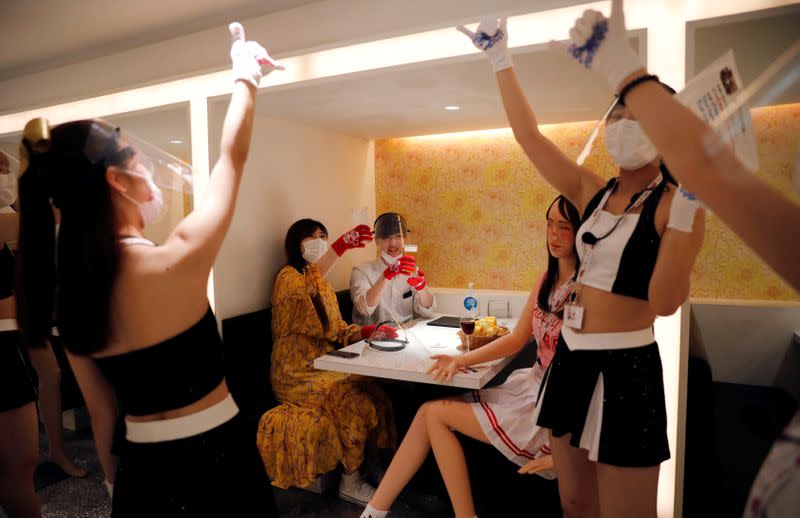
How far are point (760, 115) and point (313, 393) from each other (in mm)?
2076

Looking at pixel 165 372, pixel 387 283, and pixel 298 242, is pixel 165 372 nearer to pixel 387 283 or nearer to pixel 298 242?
pixel 298 242

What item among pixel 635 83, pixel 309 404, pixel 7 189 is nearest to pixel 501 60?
pixel 635 83

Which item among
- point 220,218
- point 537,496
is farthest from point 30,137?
point 537,496

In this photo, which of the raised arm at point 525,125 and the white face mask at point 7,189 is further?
the white face mask at point 7,189

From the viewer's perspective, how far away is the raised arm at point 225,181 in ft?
3.12

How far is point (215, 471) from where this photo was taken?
3.31 ft

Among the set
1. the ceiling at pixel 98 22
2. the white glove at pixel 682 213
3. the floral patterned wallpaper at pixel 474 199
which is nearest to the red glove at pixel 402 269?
the floral patterned wallpaper at pixel 474 199

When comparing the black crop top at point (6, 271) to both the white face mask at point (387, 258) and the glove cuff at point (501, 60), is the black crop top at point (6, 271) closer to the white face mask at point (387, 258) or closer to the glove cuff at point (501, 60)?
the glove cuff at point (501, 60)

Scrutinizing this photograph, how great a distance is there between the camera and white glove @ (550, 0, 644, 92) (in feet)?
2.50

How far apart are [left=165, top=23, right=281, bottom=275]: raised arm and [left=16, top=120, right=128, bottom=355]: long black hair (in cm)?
13

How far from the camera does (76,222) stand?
918 mm

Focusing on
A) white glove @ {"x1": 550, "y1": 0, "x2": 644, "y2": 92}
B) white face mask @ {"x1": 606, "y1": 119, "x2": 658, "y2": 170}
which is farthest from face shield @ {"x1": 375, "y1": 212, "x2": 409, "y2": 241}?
white glove @ {"x1": 550, "y1": 0, "x2": 644, "y2": 92}

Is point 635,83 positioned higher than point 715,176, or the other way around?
point 635,83

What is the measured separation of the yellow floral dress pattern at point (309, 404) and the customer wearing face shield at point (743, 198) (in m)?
1.88
